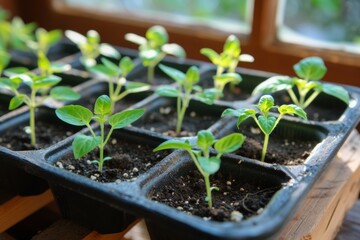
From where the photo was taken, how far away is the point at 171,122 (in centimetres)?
107

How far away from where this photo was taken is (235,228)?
23.5 inches

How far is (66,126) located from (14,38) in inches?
19.6

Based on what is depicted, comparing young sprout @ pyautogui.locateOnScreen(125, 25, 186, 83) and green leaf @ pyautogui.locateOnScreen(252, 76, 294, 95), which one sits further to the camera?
young sprout @ pyautogui.locateOnScreen(125, 25, 186, 83)

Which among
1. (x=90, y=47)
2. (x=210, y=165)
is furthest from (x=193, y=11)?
(x=210, y=165)

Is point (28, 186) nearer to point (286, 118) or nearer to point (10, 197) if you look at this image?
point (10, 197)

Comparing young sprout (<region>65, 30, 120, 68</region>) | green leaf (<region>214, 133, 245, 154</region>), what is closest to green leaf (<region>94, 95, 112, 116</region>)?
green leaf (<region>214, 133, 245, 154</region>)

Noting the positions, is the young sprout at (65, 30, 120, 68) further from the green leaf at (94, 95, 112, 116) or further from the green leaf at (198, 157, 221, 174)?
the green leaf at (198, 157, 221, 174)

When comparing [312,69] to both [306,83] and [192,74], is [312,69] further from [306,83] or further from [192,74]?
[192,74]

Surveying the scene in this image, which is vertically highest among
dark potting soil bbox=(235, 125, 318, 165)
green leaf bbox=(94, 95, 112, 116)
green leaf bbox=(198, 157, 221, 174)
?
green leaf bbox=(94, 95, 112, 116)

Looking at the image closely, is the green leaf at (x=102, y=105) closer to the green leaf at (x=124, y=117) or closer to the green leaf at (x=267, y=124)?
the green leaf at (x=124, y=117)

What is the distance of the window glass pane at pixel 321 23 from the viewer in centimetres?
122

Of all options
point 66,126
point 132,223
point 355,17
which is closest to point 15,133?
point 66,126

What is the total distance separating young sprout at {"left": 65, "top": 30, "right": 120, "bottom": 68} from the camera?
3.86 feet

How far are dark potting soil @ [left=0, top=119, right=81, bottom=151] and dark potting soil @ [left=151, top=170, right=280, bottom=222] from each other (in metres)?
0.33
